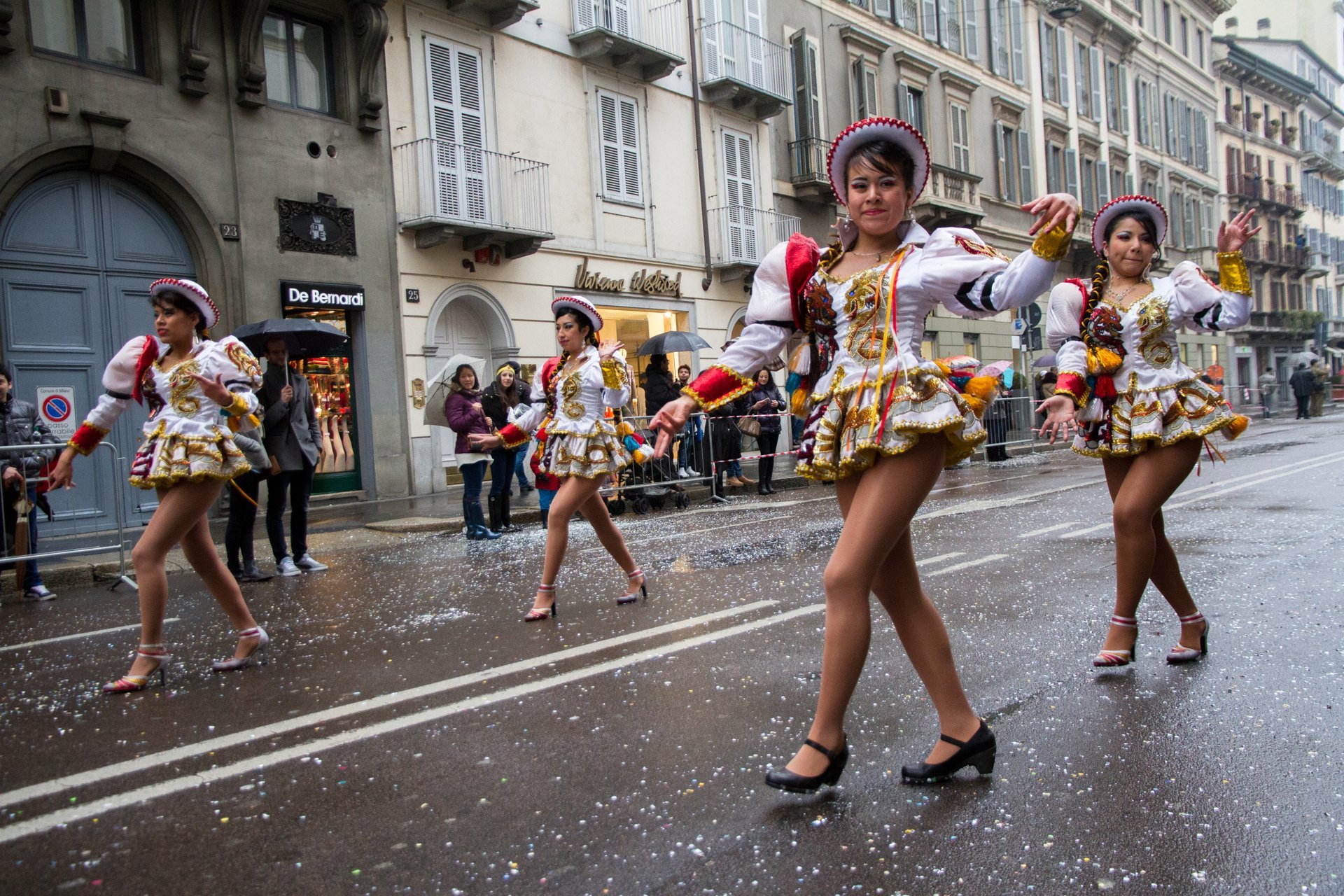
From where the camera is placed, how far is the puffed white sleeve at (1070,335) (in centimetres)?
459

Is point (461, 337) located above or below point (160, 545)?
above

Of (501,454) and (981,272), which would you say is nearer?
(981,272)

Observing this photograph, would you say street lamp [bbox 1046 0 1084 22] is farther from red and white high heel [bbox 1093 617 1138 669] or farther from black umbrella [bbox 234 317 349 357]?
red and white high heel [bbox 1093 617 1138 669]

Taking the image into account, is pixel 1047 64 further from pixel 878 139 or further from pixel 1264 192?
pixel 878 139

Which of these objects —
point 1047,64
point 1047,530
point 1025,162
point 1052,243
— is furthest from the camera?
point 1047,64

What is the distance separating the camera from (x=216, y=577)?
5168 mm

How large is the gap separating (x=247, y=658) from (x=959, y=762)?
368 centimetres

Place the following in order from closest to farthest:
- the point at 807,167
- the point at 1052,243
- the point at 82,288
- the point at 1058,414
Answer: the point at 1052,243, the point at 1058,414, the point at 82,288, the point at 807,167

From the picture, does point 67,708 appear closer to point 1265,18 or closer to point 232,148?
point 232,148

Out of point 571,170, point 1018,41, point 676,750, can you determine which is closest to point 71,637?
point 676,750

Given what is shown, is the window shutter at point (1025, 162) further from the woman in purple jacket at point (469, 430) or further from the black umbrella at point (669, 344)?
the woman in purple jacket at point (469, 430)

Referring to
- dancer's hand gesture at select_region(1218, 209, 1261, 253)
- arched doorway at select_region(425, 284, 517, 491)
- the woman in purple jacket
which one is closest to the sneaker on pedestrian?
the woman in purple jacket

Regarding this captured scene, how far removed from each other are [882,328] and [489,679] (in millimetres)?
2513

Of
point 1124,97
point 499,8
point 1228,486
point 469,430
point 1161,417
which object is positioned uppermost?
point 1124,97
